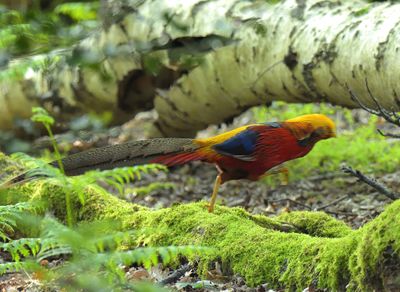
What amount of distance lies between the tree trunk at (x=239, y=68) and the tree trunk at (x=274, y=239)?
886 millimetres

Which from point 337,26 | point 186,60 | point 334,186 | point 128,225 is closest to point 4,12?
point 186,60

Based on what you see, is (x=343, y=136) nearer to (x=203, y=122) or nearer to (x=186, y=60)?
(x=203, y=122)

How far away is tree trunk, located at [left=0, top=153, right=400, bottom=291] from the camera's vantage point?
309 cm

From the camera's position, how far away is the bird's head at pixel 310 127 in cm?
477

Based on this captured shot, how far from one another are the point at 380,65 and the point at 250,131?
1.25m

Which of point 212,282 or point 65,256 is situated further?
point 65,256

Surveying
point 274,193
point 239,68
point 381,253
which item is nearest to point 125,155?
point 381,253

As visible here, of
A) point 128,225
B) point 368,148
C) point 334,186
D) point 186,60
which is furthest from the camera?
point 368,148

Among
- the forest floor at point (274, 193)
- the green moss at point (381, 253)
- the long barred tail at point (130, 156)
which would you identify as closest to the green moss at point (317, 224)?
the long barred tail at point (130, 156)

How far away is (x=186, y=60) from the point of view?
2.88 metres

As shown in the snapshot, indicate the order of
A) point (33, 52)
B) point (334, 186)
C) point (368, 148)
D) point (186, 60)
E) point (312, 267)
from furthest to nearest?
point (368, 148), point (334, 186), point (312, 267), point (186, 60), point (33, 52)

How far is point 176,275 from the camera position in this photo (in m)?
4.03

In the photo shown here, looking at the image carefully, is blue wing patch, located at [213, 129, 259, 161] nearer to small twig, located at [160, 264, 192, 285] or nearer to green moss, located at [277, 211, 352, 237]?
green moss, located at [277, 211, 352, 237]

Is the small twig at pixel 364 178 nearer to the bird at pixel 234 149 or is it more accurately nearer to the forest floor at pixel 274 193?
the bird at pixel 234 149
